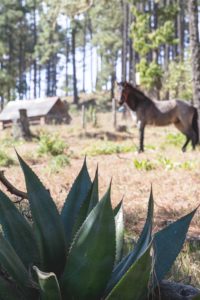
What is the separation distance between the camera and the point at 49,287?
65.4 inches

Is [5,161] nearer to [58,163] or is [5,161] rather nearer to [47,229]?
[58,163]

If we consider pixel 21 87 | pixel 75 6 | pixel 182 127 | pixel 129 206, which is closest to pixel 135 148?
pixel 182 127

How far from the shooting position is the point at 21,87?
61.8 m

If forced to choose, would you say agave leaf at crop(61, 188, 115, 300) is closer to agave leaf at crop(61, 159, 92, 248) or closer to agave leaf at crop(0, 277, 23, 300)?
agave leaf at crop(0, 277, 23, 300)

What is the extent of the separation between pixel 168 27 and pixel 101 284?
28.8 m

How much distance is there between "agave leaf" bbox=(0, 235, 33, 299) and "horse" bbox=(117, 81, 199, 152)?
→ 1249 cm

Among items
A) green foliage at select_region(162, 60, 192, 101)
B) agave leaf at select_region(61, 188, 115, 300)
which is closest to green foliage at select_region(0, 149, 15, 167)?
agave leaf at select_region(61, 188, 115, 300)

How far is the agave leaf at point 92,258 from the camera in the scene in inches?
65.8

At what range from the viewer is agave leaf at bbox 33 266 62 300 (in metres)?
1.61

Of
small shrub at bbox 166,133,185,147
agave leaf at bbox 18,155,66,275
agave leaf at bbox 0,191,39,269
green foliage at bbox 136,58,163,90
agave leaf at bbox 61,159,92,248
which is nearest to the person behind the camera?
agave leaf at bbox 18,155,66,275

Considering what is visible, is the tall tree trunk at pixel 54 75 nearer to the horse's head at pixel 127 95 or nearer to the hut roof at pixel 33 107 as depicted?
the hut roof at pixel 33 107

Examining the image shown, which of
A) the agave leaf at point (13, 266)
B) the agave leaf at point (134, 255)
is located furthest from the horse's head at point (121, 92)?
the agave leaf at point (13, 266)

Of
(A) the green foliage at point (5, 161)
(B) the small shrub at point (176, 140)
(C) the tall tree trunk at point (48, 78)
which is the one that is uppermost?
(A) the green foliage at point (5, 161)

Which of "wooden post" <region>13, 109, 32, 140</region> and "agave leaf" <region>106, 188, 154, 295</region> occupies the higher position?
"agave leaf" <region>106, 188, 154, 295</region>
